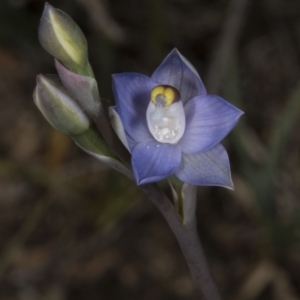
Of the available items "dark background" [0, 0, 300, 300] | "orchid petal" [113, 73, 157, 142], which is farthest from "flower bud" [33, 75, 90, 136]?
"dark background" [0, 0, 300, 300]

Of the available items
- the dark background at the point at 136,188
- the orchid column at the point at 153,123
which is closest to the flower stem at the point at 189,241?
the orchid column at the point at 153,123

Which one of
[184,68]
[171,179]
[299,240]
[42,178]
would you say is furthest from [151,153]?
[42,178]

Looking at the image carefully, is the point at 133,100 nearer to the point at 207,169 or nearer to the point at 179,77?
the point at 179,77

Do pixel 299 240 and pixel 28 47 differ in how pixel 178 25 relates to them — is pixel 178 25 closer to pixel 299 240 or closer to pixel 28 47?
pixel 28 47

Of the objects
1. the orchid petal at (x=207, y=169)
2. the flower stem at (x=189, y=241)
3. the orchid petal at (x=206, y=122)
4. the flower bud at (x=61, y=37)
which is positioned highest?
the flower bud at (x=61, y=37)

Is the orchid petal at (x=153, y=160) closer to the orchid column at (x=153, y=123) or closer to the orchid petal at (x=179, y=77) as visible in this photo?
the orchid column at (x=153, y=123)

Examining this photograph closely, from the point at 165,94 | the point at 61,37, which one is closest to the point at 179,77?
the point at 165,94

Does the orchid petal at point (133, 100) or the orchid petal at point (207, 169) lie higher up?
the orchid petal at point (133, 100)

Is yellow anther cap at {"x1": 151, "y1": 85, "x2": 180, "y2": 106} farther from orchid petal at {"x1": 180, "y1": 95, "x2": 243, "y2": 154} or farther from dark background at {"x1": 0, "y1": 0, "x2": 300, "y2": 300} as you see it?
dark background at {"x1": 0, "y1": 0, "x2": 300, "y2": 300}
